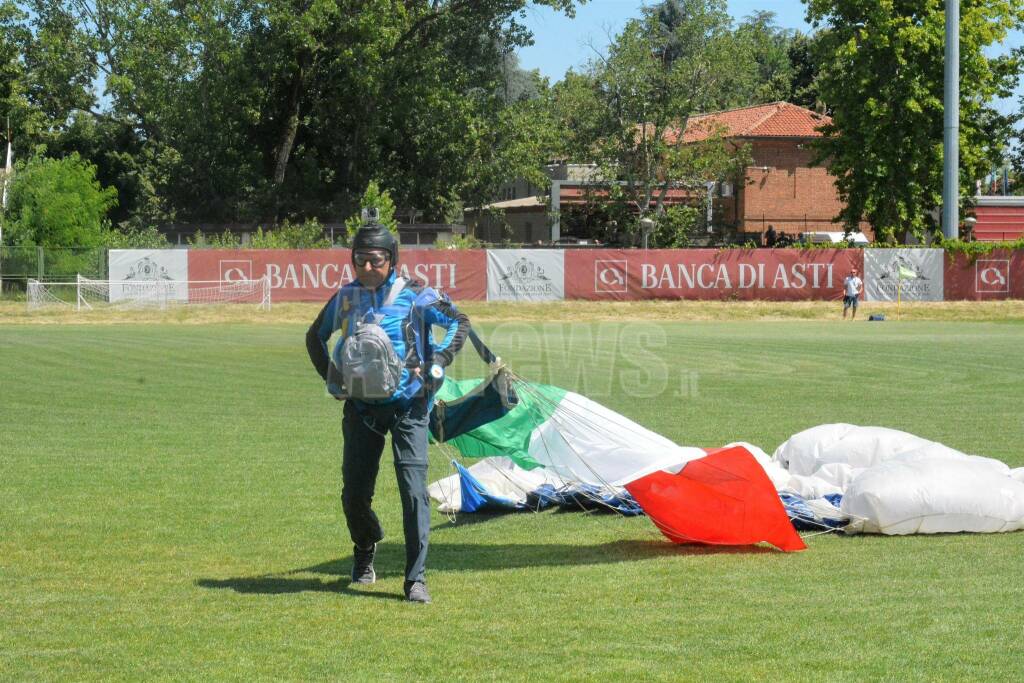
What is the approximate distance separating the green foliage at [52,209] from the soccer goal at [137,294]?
15.7ft

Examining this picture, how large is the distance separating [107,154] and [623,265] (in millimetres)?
32524

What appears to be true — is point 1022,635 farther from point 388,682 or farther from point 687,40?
point 687,40

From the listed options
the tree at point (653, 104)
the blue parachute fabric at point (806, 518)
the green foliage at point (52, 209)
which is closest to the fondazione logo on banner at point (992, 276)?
the tree at point (653, 104)

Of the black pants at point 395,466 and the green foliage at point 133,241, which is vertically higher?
the green foliage at point 133,241

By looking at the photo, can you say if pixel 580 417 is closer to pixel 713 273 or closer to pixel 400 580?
pixel 400 580

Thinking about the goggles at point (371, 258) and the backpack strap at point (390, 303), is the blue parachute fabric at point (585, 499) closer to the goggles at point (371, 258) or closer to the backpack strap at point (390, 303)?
the backpack strap at point (390, 303)

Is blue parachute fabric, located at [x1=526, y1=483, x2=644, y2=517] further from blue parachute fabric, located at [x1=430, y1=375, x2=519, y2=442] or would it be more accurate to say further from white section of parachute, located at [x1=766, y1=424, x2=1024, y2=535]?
white section of parachute, located at [x1=766, y1=424, x2=1024, y2=535]

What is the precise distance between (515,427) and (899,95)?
4916 cm

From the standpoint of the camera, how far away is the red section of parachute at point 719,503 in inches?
297

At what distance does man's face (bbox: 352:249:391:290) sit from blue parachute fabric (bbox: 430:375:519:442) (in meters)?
1.34

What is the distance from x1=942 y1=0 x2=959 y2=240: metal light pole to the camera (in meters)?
42.2

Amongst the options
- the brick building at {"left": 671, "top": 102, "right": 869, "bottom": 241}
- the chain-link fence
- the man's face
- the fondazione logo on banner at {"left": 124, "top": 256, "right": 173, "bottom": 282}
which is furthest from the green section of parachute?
the brick building at {"left": 671, "top": 102, "right": 869, "bottom": 241}

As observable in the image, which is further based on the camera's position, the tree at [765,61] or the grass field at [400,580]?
the tree at [765,61]

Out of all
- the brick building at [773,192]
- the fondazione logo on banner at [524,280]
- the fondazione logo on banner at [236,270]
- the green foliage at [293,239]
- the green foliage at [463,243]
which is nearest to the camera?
the fondazione logo on banner at [236,270]
